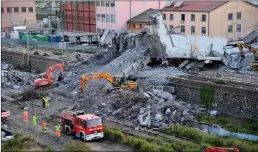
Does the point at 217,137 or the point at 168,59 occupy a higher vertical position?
the point at 168,59

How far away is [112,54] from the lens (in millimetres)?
28578

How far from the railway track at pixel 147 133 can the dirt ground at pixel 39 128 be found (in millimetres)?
1180

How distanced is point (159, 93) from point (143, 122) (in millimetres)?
3345

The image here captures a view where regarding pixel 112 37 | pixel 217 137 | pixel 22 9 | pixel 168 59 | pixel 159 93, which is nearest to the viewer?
pixel 217 137

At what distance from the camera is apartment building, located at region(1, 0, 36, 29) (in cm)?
5309

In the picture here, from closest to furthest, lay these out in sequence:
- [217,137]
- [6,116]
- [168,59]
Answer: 1. [217,137]
2. [6,116]
3. [168,59]

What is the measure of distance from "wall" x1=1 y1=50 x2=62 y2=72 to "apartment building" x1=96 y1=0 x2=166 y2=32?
9.67 m

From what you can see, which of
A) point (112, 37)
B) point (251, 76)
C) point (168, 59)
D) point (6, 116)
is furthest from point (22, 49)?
point (251, 76)

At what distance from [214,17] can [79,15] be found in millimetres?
15791

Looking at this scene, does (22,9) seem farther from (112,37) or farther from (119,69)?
(119,69)

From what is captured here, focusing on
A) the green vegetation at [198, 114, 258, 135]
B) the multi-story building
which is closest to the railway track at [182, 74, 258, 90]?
the green vegetation at [198, 114, 258, 135]

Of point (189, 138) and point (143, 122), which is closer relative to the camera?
point (189, 138)

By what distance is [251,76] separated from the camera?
23422 mm

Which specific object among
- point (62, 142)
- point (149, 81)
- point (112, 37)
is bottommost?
point (62, 142)
